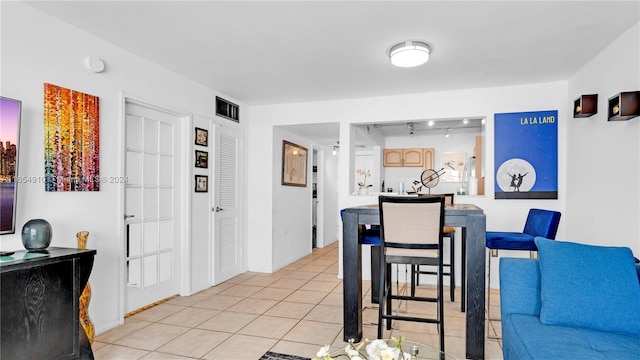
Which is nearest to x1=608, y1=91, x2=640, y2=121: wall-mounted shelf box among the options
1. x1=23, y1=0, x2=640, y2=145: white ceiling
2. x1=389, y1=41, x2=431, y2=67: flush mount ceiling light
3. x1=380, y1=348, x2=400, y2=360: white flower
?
x1=23, y1=0, x2=640, y2=145: white ceiling

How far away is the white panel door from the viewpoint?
345 centimetres

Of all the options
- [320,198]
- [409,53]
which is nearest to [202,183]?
[409,53]

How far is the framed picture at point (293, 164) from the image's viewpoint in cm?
555

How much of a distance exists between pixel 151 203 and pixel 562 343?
3.56m

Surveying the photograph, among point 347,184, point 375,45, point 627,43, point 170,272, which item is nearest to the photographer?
point 627,43

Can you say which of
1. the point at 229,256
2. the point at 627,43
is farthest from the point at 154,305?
the point at 627,43

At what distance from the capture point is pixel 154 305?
3.69 meters

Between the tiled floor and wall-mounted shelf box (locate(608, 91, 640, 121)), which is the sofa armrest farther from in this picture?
wall-mounted shelf box (locate(608, 91, 640, 121))

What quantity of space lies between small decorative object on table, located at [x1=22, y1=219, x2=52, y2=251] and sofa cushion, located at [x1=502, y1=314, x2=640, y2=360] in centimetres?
284

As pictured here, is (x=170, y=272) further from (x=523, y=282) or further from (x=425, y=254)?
(x=523, y=282)

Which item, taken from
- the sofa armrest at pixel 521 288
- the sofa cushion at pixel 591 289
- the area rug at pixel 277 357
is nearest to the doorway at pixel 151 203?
the area rug at pixel 277 357

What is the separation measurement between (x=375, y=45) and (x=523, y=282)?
212 cm

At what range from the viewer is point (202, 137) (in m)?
4.30


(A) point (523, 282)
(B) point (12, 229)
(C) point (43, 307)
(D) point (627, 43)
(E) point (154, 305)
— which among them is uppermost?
(D) point (627, 43)
